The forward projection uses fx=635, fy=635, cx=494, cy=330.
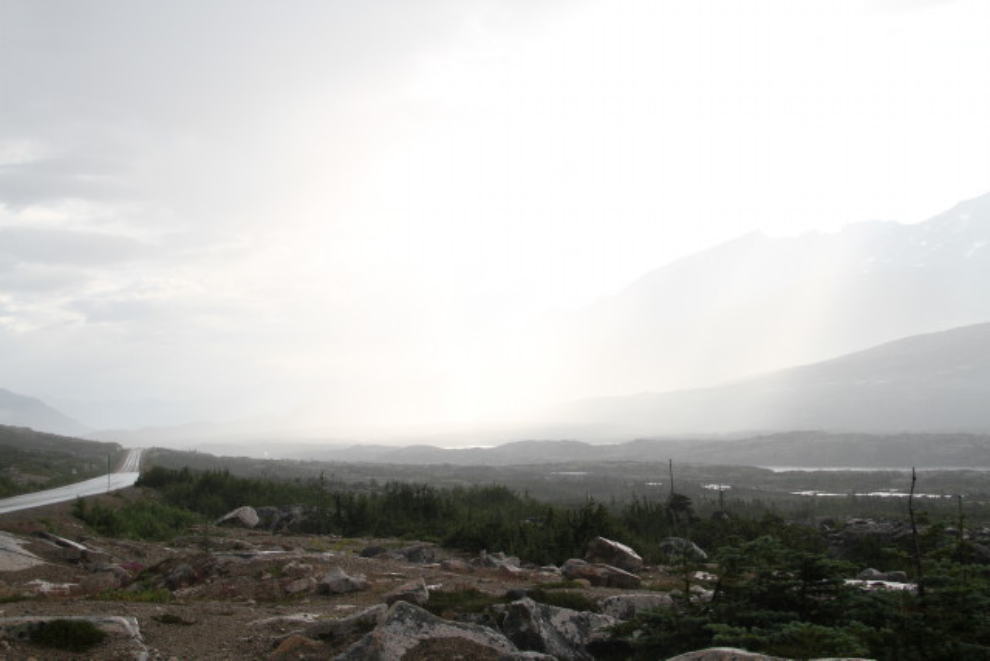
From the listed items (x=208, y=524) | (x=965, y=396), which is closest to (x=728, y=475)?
(x=208, y=524)

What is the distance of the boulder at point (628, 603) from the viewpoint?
11172 millimetres

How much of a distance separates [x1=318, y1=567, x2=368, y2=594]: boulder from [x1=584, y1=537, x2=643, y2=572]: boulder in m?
7.53

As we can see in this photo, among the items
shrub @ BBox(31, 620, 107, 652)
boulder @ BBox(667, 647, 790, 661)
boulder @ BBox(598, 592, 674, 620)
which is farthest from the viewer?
boulder @ BBox(598, 592, 674, 620)

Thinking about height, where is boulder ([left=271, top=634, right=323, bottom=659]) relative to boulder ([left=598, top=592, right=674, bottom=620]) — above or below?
above

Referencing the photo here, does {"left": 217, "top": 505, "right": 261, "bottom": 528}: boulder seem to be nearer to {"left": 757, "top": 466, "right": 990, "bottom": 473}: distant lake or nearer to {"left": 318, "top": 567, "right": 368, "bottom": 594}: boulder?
{"left": 318, "top": 567, "right": 368, "bottom": 594}: boulder

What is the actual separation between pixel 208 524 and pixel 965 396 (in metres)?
144

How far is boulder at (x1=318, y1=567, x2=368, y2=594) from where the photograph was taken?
532 inches

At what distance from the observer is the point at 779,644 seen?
7.00 metres

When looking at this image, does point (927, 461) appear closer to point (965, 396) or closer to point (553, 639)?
point (965, 396)

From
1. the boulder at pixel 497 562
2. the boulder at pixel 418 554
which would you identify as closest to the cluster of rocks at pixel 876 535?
the boulder at pixel 497 562

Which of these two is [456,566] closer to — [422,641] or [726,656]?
[422,641]

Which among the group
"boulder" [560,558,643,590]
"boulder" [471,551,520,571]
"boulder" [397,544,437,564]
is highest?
"boulder" [560,558,643,590]

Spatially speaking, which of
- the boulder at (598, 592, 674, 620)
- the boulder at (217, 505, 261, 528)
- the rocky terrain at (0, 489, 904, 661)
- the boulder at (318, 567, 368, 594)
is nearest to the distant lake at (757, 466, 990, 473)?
the boulder at (217, 505, 261, 528)

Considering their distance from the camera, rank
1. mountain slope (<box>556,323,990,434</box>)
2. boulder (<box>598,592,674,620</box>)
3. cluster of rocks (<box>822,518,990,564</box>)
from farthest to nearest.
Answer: mountain slope (<box>556,323,990,434</box>) → cluster of rocks (<box>822,518,990,564</box>) → boulder (<box>598,592,674,620</box>)
